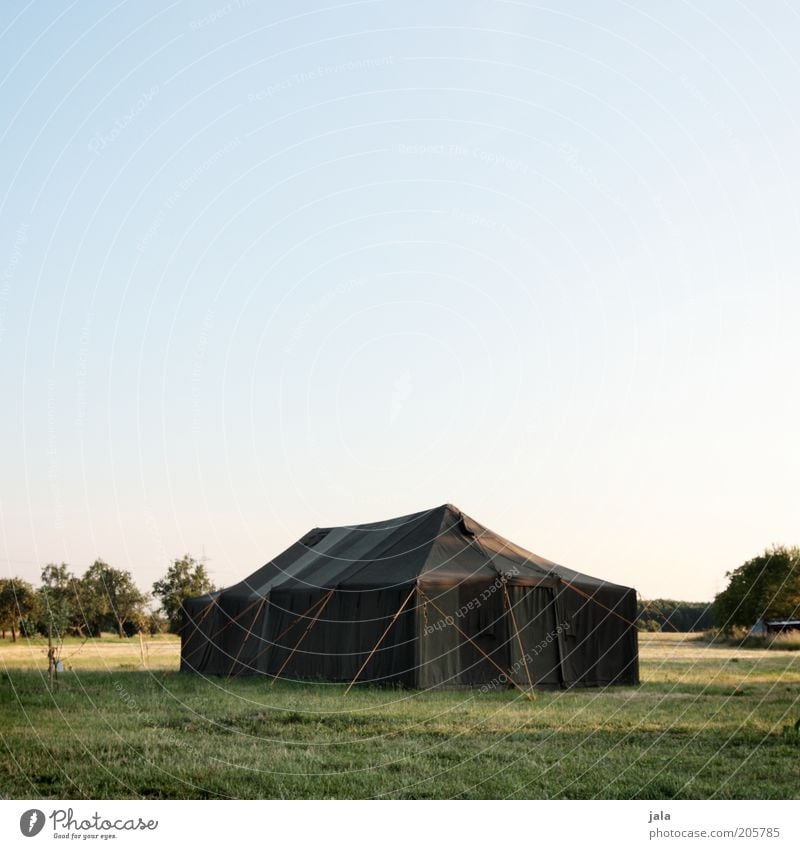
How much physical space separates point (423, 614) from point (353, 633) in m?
1.80

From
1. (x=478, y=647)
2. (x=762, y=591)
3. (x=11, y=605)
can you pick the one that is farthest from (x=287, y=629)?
(x=11, y=605)

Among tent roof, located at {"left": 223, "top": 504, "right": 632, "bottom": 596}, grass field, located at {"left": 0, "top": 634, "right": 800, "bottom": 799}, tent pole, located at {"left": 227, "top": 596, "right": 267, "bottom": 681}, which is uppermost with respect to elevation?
tent roof, located at {"left": 223, "top": 504, "right": 632, "bottom": 596}

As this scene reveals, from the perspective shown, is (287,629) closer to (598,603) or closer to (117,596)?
(598,603)

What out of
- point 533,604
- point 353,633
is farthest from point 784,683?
point 353,633

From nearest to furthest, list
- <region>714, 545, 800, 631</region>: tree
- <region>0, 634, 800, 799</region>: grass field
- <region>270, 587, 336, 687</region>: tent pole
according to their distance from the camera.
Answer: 1. <region>0, 634, 800, 799</region>: grass field
2. <region>270, 587, 336, 687</region>: tent pole
3. <region>714, 545, 800, 631</region>: tree

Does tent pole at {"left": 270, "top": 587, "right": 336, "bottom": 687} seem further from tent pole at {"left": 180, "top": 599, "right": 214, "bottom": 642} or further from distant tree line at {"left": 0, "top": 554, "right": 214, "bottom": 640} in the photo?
distant tree line at {"left": 0, "top": 554, "right": 214, "bottom": 640}

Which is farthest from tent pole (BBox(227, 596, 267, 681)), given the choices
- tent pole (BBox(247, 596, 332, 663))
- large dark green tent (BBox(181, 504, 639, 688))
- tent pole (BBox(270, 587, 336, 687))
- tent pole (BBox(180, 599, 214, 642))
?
tent pole (BBox(180, 599, 214, 642))

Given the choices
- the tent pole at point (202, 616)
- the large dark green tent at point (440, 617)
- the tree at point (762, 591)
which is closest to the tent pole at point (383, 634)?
the large dark green tent at point (440, 617)

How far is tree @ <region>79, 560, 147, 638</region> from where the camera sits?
53.6 metres

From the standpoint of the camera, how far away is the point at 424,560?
18.6 metres

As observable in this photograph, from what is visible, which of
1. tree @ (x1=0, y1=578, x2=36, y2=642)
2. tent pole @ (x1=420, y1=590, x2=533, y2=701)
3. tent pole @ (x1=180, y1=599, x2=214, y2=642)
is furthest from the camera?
tree @ (x1=0, y1=578, x2=36, y2=642)
